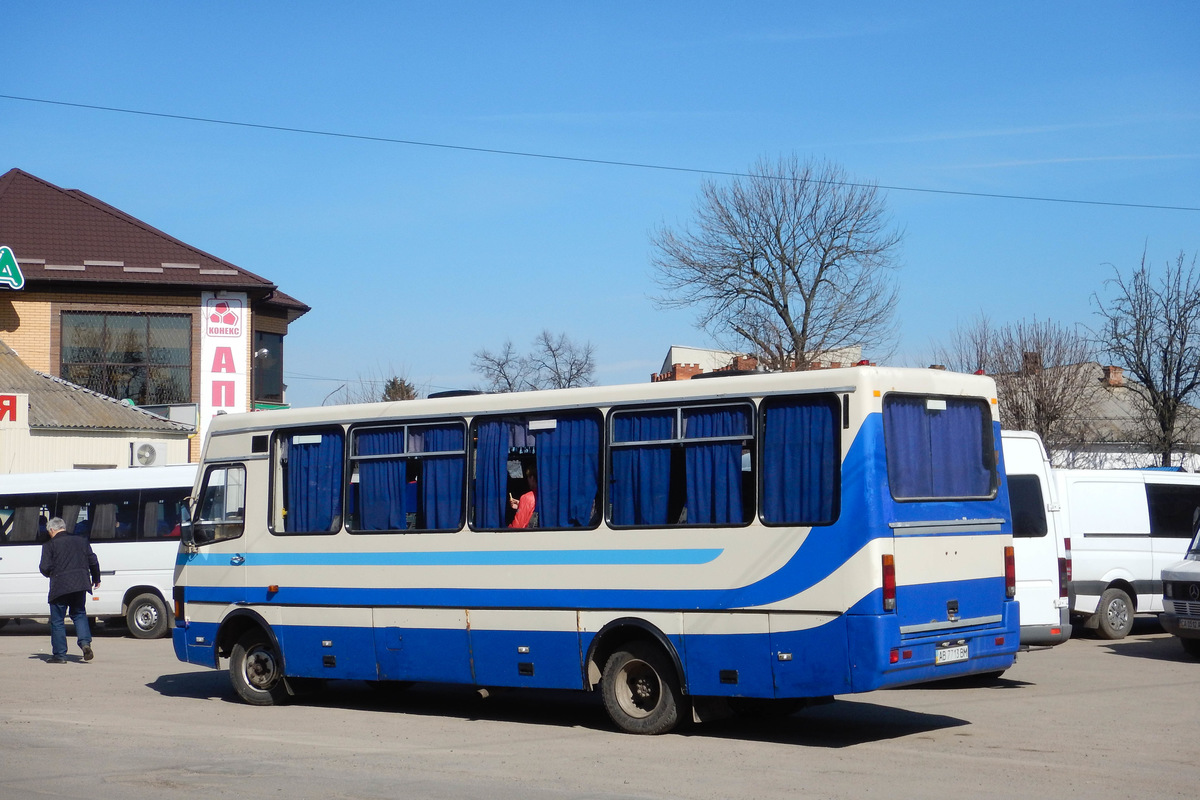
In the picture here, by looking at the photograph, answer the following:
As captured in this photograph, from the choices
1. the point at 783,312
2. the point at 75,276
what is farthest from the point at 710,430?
the point at 783,312

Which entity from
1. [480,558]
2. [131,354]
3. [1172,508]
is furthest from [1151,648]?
[131,354]

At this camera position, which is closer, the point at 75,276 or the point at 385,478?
the point at 385,478

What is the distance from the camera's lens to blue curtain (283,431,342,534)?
12.4 meters

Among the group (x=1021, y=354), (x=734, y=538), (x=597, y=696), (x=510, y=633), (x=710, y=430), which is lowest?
(x=597, y=696)

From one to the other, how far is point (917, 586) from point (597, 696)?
4.49 meters

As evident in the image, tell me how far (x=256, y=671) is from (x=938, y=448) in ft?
23.2

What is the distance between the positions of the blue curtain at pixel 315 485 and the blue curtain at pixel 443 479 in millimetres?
1013

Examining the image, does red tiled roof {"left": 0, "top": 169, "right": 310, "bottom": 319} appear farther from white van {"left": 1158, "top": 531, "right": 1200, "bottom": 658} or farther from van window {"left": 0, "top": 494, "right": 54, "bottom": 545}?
white van {"left": 1158, "top": 531, "right": 1200, "bottom": 658}

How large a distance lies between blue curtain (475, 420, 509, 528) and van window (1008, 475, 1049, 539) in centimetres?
641

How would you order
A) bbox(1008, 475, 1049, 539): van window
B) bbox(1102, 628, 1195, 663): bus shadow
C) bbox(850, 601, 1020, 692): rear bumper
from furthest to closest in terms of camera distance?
1. bbox(1102, 628, 1195, 663): bus shadow
2. bbox(1008, 475, 1049, 539): van window
3. bbox(850, 601, 1020, 692): rear bumper

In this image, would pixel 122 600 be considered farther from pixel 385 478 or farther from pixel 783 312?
pixel 783 312

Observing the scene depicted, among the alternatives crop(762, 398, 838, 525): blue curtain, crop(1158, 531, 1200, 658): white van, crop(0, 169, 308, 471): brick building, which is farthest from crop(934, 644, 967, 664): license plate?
crop(0, 169, 308, 471): brick building

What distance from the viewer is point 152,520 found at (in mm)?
21156

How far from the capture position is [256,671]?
13.1 metres
